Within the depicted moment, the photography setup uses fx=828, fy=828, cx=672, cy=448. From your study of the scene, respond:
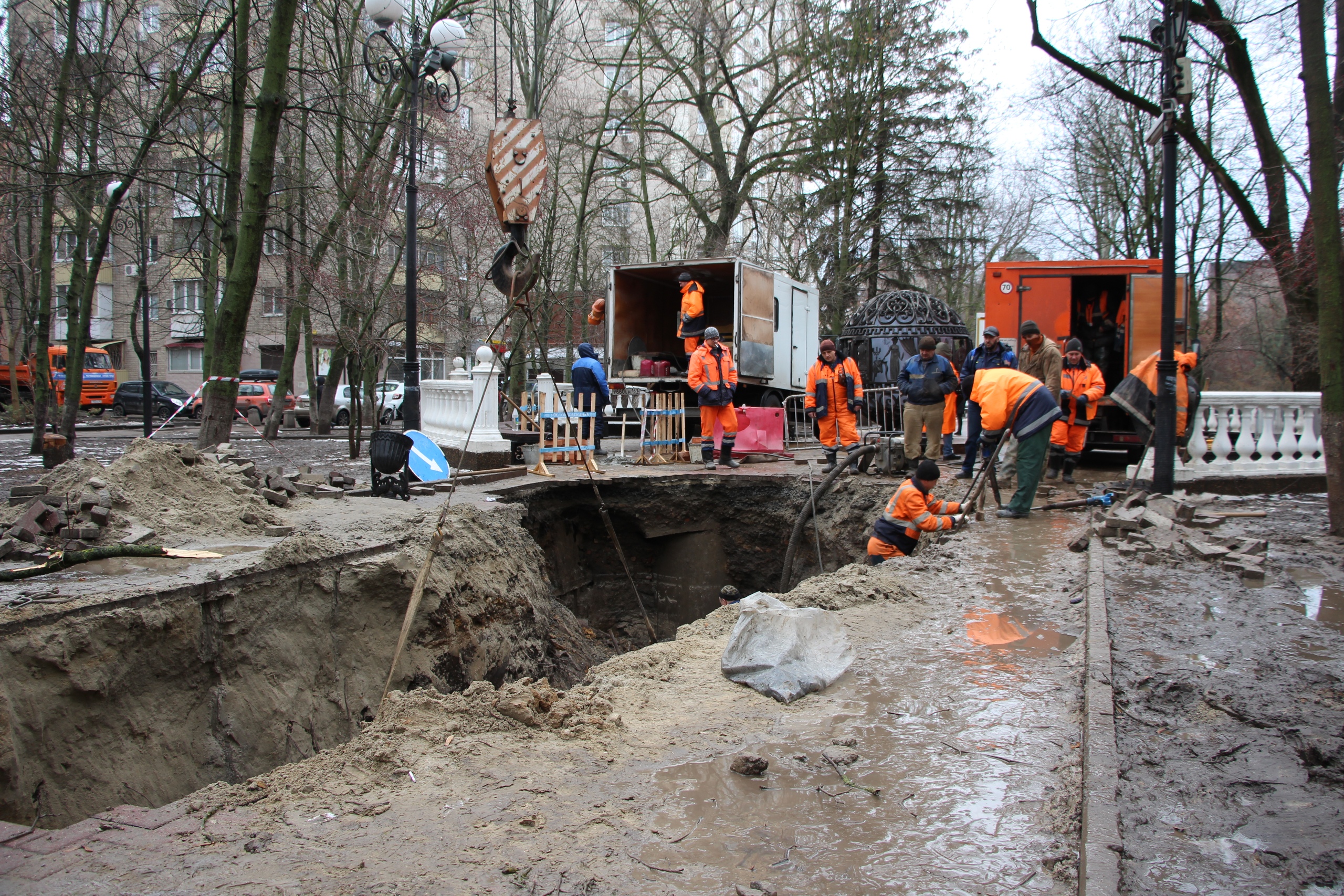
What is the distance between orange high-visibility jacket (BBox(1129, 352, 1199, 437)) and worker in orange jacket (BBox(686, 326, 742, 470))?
16.0 ft

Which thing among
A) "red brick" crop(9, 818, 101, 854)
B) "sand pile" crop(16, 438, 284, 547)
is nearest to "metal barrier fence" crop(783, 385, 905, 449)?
"sand pile" crop(16, 438, 284, 547)

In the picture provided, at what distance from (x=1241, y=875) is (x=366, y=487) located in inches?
321

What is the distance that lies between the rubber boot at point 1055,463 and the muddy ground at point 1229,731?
445 centimetres

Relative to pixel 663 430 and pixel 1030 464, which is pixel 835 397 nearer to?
pixel 663 430

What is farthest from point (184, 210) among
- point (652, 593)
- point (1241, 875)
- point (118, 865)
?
point (1241, 875)

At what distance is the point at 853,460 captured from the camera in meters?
10.7

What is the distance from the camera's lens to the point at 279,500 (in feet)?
24.3

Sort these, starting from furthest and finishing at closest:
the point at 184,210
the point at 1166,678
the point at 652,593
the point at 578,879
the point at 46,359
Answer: the point at 184,210 → the point at 46,359 → the point at 652,593 → the point at 1166,678 → the point at 578,879

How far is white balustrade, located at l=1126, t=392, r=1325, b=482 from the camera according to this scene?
1016 centimetres

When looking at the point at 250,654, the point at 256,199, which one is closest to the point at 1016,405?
the point at 250,654

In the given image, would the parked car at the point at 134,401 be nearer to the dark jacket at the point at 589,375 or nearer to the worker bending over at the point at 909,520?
Result: the dark jacket at the point at 589,375

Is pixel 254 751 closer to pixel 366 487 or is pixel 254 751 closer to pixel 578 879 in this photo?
pixel 578 879

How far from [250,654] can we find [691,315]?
8.45 m

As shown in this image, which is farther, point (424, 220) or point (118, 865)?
point (424, 220)
